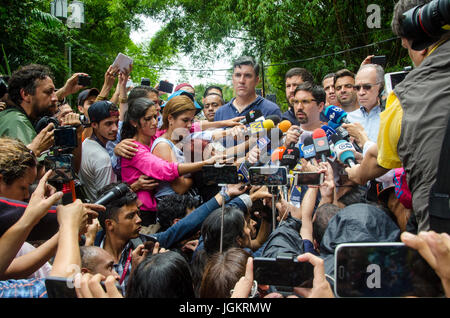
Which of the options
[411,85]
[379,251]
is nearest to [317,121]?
[411,85]

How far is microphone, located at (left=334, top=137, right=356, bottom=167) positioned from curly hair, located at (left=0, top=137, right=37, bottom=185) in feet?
6.24

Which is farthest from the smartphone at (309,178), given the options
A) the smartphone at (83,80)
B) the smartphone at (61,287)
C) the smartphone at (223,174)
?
the smartphone at (83,80)

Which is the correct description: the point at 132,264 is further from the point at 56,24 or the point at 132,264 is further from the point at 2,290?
the point at 56,24

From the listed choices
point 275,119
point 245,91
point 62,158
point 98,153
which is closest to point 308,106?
point 275,119

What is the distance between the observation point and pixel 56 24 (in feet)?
30.6

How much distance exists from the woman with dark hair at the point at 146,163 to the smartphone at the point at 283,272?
1889 mm

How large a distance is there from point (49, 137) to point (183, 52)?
1377cm

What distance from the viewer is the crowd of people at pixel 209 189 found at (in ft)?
5.51

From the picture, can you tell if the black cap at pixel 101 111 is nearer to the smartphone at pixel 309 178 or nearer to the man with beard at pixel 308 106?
the man with beard at pixel 308 106

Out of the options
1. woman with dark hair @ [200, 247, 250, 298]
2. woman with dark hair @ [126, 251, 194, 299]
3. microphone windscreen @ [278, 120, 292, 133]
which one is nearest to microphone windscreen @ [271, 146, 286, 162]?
microphone windscreen @ [278, 120, 292, 133]

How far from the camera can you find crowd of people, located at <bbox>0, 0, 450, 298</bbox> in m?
1.68

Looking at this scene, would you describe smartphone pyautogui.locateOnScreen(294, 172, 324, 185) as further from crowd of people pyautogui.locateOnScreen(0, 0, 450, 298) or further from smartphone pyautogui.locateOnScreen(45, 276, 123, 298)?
smartphone pyautogui.locateOnScreen(45, 276, 123, 298)

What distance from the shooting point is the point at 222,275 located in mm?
1808

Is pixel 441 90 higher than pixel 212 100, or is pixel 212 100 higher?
pixel 212 100
